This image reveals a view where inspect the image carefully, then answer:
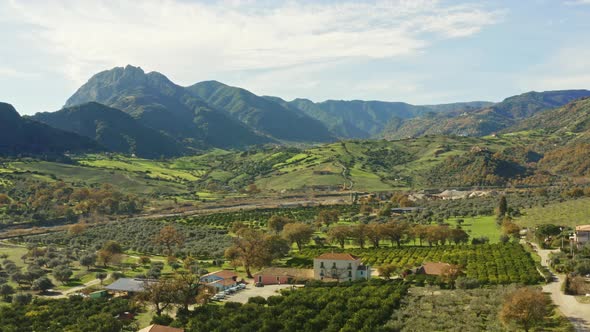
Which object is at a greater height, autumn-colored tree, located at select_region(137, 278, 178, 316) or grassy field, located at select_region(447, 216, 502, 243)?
autumn-colored tree, located at select_region(137, 278, 178, 316)

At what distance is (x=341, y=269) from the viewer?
6938 cm

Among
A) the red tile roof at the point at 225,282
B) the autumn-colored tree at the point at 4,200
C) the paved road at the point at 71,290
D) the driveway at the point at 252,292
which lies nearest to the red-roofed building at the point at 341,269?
the driveway at the point at 252,292

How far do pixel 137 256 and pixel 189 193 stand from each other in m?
104

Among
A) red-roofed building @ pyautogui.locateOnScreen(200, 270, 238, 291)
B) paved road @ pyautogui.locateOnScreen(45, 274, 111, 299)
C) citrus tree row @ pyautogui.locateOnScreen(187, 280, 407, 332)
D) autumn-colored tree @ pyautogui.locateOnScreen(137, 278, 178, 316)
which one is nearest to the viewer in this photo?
citrus tree row @ pyautogui.locateOnScreen(187, 280, 407, 332)

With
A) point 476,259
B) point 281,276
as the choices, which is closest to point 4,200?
point 281,276

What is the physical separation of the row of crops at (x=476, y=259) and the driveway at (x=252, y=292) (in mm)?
17176

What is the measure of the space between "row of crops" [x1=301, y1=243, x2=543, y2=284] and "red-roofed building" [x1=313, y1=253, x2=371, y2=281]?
7.42 metres

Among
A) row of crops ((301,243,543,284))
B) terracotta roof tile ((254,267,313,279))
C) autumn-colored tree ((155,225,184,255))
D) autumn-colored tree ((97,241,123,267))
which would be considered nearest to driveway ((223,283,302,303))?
terracotta roof tile ((254,267,313,279))

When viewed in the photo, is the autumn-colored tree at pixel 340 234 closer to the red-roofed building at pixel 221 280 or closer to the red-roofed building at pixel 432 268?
the red-roofed building at pixel 432 268

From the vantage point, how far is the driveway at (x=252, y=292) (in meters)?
60.4

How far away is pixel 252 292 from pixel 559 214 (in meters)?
75.1

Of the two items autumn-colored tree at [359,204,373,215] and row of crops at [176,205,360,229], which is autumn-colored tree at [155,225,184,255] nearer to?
row of crops at [176,205,360,229]

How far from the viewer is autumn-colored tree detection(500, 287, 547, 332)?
4191cm

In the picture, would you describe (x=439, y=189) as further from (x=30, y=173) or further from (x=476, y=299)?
(x=30, y=173)
